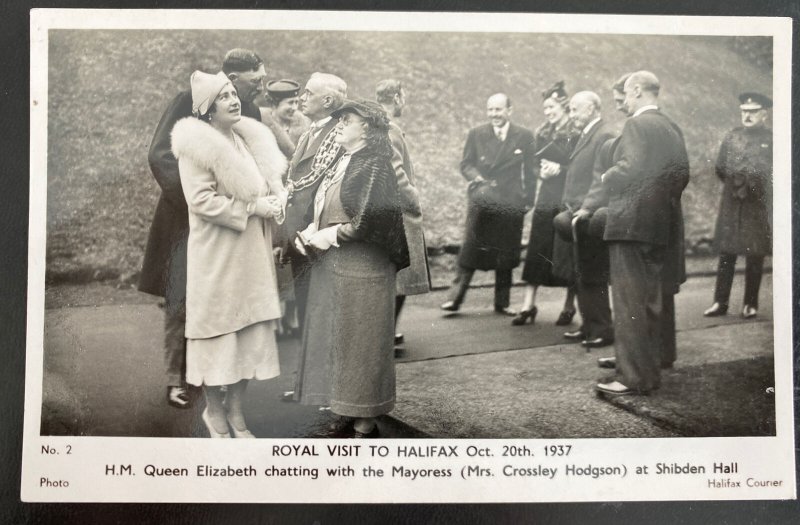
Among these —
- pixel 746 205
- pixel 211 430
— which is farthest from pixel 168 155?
pixel 746 205

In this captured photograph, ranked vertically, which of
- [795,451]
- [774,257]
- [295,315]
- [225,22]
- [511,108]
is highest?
[225,22]

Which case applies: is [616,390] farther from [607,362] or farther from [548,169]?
[548,169]

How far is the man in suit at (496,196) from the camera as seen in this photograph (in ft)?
13.6

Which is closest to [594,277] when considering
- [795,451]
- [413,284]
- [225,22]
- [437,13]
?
[413,284]

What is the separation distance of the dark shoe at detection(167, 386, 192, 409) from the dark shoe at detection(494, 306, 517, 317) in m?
1.78

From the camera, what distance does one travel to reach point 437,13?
4.20 meters

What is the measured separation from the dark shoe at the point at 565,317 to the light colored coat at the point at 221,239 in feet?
5.17

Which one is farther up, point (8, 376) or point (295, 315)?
point (295, 315)

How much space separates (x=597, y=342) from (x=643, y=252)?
0.56 m

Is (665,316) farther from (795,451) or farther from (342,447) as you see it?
(342,447)

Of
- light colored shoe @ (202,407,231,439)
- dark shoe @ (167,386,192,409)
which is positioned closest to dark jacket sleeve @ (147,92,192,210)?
dark shoe @ (167,386,192,409)

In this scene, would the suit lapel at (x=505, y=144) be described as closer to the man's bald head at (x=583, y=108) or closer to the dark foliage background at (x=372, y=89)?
the dark foliage background at (x=372, y=89)

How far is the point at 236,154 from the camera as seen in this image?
13.1 ft

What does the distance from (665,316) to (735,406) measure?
2.09 feet
